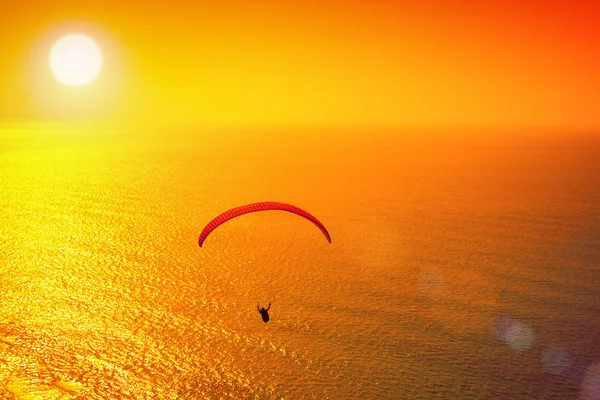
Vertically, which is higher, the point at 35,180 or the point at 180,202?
the point at 35,180

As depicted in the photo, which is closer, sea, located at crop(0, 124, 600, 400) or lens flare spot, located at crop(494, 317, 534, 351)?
sea, located at crop(0, 124, 600, 400)

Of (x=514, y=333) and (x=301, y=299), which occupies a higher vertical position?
(x=301, y=299)

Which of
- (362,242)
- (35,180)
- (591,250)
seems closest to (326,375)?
(362,242)

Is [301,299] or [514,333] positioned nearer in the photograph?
[514,333]

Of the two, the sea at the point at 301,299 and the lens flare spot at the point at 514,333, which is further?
the lens flare spot at the point at 514,333

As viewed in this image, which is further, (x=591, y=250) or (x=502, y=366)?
(x=591, y=250)

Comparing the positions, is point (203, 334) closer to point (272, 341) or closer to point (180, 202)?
point (272, 341)

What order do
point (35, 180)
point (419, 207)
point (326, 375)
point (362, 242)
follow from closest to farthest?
point (326, 375), point (362, 242), point (419, 207), point (35, 180)

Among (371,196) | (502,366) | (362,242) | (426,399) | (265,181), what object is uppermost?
(265,181)
